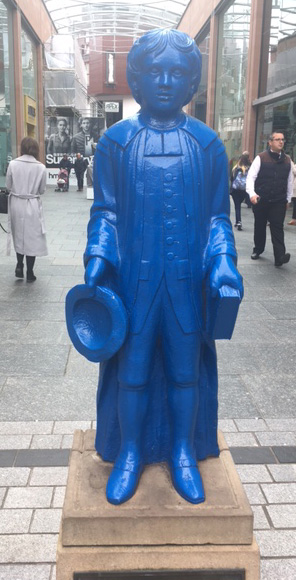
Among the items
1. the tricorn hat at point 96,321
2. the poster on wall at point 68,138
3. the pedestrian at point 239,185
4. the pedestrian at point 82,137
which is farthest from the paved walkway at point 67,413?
the pedestrian at point 82,137

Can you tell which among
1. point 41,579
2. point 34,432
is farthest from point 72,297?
point 34,432

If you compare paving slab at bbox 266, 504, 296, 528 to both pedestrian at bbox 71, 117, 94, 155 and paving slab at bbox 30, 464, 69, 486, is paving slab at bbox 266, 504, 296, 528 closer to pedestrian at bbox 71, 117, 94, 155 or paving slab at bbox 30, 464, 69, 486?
paving slab at bbox 30, 464, 69, 486

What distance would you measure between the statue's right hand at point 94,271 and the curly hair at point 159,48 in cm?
70

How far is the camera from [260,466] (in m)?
3.07

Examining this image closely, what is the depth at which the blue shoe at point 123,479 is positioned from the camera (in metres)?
2.14

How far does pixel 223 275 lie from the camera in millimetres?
2090

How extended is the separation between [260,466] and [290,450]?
27 centimetres

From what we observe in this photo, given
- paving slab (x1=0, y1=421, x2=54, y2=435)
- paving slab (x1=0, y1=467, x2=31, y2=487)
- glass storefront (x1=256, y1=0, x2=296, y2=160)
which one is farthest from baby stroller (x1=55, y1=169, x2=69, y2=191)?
paving slab (x1=0, y1=467, x2=31, y2=487)

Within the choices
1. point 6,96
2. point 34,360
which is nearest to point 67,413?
point 34,360

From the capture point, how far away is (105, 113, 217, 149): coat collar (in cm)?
217

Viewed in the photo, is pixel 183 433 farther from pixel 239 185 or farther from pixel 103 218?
pixel 239 185

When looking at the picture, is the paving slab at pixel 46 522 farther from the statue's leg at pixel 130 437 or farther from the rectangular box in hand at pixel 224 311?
the rectangular box in hand at pixel 224 311

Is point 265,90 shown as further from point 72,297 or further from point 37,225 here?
point 72,297

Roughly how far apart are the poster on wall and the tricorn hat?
24.6 m
